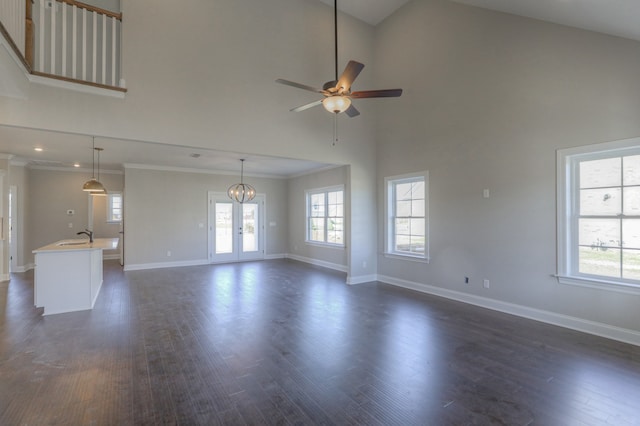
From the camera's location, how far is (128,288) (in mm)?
5957

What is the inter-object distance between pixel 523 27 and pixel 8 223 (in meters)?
10.1

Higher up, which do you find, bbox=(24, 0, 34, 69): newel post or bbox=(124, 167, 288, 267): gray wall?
bbox=(24, 0, 34, 69): newel post

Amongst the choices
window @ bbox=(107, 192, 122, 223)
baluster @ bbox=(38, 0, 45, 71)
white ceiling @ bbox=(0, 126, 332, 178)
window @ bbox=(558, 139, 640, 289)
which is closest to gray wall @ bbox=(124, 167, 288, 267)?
white ceiling @ bbox=(0, 126, 332, 178)

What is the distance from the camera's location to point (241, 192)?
846cm

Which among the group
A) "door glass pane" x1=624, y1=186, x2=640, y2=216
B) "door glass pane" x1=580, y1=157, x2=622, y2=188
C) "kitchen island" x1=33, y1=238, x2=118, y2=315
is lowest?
"kitchen island" x1=33, y1=238, x2=118, y2=315

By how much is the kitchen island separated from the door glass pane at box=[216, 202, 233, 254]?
4.29 m

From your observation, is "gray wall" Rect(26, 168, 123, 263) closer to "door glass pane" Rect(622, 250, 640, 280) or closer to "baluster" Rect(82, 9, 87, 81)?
"baluster" Rect(82, 9, 87, 81)

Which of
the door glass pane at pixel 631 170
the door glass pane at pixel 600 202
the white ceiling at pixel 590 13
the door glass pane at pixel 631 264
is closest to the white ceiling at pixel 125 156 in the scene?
the white ceiling at pixel 590 13

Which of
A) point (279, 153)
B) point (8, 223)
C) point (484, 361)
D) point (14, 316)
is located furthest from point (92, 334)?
point (8, 223)

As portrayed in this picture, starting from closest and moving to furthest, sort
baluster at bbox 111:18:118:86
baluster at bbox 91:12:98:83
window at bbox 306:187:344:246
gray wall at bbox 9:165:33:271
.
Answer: baluster at bbox 91:12:98:83
baluster at bbox 111:18:118:86
gray wall at bbox 9:165:33:271
window at bbox 306:187:344:246

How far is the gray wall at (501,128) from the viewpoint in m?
3.62

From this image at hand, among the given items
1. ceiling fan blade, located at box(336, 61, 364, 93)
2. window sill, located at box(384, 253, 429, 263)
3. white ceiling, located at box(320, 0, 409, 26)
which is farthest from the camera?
white ceiling, located at box(320, 0, 409, 26)

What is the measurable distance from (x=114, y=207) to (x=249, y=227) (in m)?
4.12

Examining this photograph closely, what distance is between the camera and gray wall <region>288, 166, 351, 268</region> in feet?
26.0
